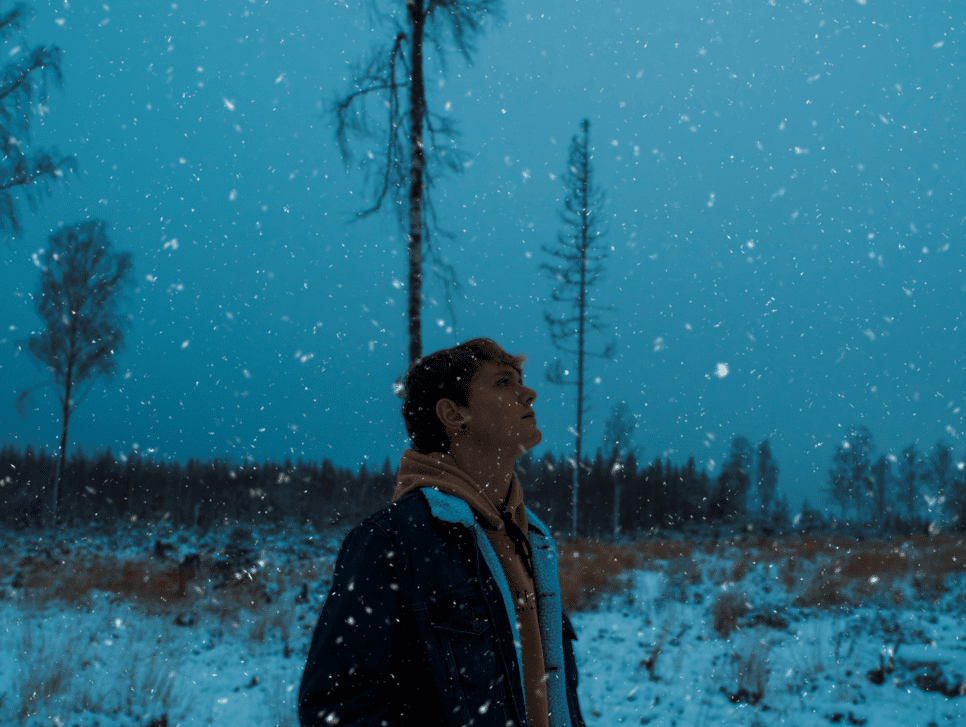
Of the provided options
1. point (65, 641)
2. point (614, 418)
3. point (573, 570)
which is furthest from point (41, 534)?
point (614, 418)

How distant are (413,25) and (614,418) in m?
27.6

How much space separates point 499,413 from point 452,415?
5.9 inches

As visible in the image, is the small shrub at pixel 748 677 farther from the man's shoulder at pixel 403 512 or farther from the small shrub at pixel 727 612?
the man's shoulder at pixel 403 512

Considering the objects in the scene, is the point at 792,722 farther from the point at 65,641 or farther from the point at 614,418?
the point at 614,418

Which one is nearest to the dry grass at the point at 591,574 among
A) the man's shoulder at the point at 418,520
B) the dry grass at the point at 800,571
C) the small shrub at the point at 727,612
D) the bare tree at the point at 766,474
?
the dry grass at the point at 800,571

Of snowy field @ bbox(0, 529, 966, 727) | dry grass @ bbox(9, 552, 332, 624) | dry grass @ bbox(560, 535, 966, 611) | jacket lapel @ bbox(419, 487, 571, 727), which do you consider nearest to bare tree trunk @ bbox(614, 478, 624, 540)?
dry grass @ bbox(560, 535, 966, 611)

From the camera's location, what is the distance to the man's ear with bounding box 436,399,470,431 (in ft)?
6.48

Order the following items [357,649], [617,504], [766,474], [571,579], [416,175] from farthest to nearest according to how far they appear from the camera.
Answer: [766,474] → [617,504] → [571,579] → [416,175] → [357,649]

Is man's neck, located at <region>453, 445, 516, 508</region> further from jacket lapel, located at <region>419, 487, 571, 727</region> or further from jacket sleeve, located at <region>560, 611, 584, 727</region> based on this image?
jacket sleeve, located at <region>560, 611, 584, 727</region>

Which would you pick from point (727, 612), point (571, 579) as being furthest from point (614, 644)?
point (571, 579)

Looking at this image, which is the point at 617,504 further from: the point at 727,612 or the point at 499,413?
the point at 499,413

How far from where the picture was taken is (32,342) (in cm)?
1902

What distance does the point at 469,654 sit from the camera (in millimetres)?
1592

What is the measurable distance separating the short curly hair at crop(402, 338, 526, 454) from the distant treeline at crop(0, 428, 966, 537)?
19887mm
